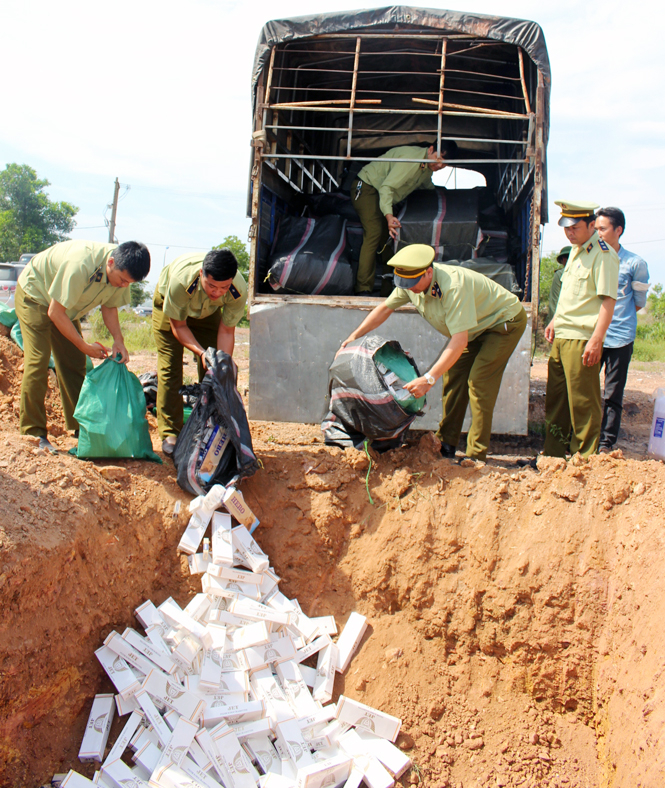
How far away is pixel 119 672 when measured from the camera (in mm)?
2658

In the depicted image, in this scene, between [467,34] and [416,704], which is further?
[467,34]

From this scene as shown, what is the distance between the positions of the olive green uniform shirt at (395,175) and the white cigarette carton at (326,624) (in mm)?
3521

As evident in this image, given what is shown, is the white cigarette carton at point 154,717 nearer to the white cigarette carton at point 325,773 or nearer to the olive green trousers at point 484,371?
the white cigarette carton at point 325,773

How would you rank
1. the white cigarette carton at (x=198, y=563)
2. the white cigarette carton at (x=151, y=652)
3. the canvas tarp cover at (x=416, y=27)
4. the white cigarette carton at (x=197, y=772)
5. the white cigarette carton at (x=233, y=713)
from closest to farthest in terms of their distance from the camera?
the white cigarette carton at (x=197, y=772) < the white cigarette carton at (x=233, y=713) < the white cigarette carton at (x=151, y=652) < the white cigarette carton at (x=198, y=563) < the canvas tarp cover at (x=416, y=27)

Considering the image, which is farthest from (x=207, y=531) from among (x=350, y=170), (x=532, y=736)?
(x=350, y=170)

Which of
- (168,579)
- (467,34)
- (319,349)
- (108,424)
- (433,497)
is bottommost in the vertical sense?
(168,579)

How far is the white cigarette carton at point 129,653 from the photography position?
2691 mm

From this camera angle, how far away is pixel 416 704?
9.38 feet

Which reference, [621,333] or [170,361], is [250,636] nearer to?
[170,361]

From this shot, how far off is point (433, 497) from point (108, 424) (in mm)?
1928

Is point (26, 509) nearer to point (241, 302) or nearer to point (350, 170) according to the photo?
point (241, 302)

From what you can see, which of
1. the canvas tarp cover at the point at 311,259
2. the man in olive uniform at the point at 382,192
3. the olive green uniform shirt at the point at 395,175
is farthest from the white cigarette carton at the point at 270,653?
the olive green uniform shirt at the point at 395,175

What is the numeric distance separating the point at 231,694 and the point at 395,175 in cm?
431

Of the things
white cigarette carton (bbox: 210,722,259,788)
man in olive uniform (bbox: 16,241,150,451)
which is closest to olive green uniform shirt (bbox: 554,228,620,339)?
man in olive uniform (bbox: 16,241,150,451)
